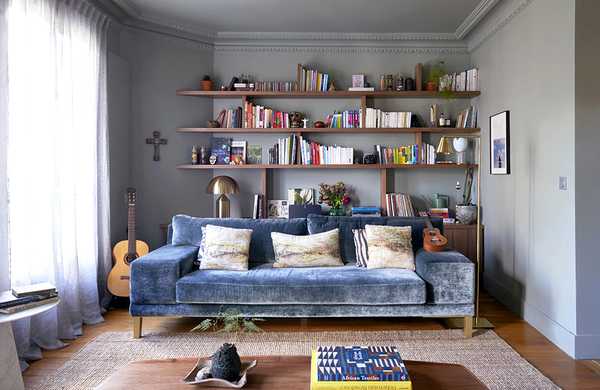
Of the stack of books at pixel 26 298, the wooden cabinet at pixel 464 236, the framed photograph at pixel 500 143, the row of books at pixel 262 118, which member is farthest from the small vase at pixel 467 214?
the stack of books at pixel 26 298

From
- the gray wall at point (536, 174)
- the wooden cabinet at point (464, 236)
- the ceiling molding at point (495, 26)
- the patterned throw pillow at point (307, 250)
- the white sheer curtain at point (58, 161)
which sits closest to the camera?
the white sheer curtain at point (58, 161)

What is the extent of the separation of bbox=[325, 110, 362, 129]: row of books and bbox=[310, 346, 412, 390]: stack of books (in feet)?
11.7

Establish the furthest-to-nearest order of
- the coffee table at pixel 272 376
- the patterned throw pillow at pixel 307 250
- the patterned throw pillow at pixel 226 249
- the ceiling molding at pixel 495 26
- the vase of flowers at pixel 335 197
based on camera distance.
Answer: the vase of flowers at pixel 335 197, the ceiling molding at pixel 495 26, the patterned throw pillow at pixel 307 250, the patterned throw pillow at pixel 226 249, the coffee table at pixel 272 376

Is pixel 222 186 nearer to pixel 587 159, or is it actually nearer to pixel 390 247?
pixel 390 247

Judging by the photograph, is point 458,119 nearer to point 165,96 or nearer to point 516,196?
point 516,196

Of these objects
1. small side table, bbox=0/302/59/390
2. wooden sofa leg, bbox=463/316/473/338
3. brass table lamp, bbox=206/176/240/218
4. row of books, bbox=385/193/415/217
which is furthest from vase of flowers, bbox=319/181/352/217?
small side table, bbox=0/302/59/390

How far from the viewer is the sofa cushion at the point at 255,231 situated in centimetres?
401

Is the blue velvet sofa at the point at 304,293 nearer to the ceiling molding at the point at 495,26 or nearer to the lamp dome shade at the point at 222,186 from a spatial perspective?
the lamp dome shade at the point at 222,186

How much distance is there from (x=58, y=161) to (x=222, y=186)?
5.87ft

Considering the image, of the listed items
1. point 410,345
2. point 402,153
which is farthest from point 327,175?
point 410,345

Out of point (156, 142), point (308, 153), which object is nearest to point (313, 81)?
point (308, 153)

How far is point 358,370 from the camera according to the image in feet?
5.84

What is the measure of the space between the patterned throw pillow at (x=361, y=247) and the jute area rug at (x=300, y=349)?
0.59 m

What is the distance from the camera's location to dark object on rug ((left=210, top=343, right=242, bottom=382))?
72.5 inches
